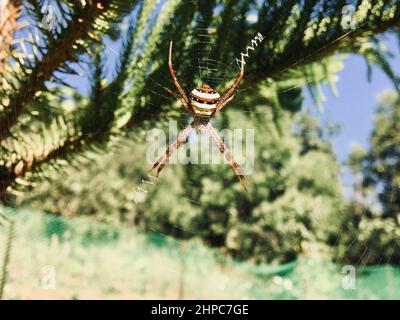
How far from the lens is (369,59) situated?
1480 millimetres

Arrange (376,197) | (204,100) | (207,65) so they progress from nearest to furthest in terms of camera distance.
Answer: (204,100) → (207,65) → (376,197)

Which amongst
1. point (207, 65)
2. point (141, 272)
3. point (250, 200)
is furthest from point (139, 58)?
point (250, 200)

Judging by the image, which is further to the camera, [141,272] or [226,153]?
[141,272]

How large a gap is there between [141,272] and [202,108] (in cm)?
702

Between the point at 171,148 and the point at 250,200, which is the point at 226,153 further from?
Result: the point at 250,200

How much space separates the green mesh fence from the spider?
12.6 feet

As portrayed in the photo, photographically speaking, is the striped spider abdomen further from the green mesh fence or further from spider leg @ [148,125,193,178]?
the green mesh fence

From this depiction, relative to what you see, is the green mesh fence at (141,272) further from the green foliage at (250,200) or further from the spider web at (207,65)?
the spider web at (207,65)

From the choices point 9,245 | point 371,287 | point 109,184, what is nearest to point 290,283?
point 371,287

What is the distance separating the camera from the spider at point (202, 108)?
1.33 meters

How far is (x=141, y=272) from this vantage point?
770cm

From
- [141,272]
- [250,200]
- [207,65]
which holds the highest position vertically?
[207,65]

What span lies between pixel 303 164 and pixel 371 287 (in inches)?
254
